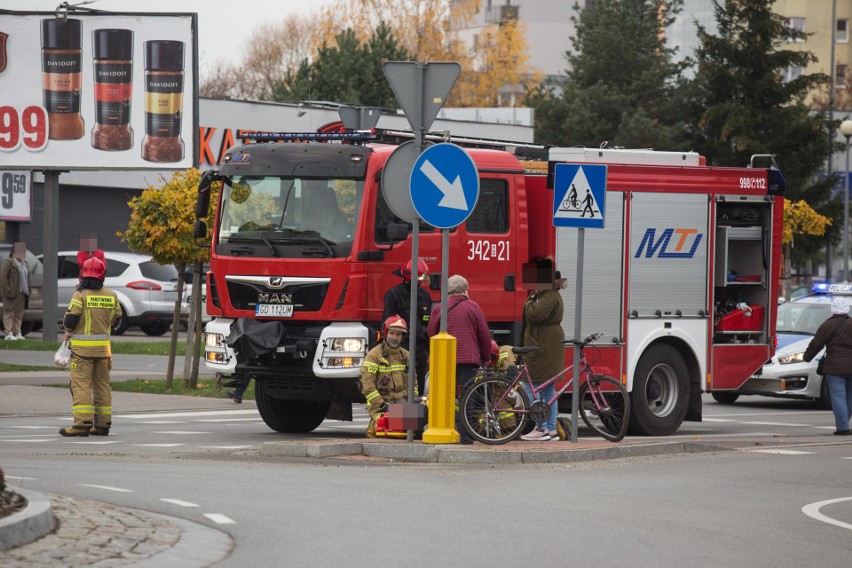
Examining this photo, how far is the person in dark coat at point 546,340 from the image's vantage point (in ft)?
49.7

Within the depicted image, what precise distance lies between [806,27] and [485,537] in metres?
90.1

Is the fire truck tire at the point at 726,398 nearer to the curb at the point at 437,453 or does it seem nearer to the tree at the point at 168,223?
the tree at the point at 168,223

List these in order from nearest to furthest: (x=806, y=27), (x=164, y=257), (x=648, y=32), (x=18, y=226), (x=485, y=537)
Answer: (x=485, y=537) < (x=164, y=257) < (x=18, y=226) < (x=648, y=32) < (x=806, y=27)

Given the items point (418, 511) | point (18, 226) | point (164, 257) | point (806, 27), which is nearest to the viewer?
point (418, 511)

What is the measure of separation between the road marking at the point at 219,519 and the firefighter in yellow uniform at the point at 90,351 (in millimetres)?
6625

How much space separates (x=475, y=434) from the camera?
14203mm

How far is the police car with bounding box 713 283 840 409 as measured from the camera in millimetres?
21844

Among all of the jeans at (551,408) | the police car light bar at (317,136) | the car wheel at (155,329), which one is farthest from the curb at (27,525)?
the car wheel at (155,329)

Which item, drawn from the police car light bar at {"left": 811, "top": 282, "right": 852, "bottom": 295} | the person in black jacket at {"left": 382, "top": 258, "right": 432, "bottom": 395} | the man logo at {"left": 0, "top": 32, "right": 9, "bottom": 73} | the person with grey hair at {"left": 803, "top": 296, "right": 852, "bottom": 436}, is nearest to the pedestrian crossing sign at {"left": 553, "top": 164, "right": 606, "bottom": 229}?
the person in black jacket at {"left": 382, "top": 258, "right": 432, "bottom": 395}

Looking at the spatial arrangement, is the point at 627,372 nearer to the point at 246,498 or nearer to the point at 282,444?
the point at 282,444

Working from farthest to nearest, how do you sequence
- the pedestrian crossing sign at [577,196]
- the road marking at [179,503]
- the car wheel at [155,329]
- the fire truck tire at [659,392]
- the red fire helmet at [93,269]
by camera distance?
the car wheel at [155,329]
the fire truck tire at [659,392]
the red fire helmet at [93,269]
the pedestrian crossing sign at [577,196]
the road marking at [179,503]

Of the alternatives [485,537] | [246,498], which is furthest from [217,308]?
[485,537]

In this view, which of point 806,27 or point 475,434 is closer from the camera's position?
point 475,434

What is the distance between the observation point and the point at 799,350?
2189 centimetres
